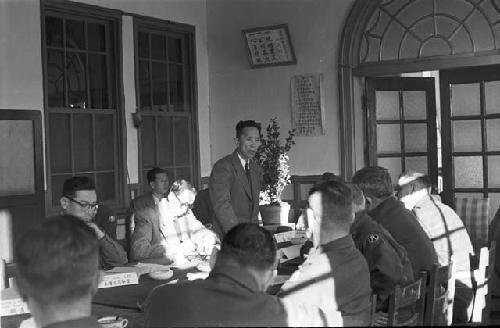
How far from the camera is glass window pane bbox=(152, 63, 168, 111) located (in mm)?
7227

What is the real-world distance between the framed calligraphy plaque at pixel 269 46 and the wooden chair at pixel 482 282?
3862 millimetres

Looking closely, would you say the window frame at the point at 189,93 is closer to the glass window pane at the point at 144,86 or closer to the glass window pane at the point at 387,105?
the glass window pane at the point at 144,86

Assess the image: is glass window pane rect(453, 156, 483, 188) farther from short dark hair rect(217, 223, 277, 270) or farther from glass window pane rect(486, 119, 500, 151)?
short dark hair rect(217, 223, 277, 270)

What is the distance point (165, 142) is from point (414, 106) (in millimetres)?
2513

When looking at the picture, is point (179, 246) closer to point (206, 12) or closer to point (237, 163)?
point (237, 163)

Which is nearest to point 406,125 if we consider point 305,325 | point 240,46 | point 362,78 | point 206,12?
point 362,78

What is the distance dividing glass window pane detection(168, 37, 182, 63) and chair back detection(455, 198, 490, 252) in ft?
10.5

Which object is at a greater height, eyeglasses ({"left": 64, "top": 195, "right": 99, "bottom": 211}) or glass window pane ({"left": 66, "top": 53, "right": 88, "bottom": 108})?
glass window pane ({"left": 66, "top": 53, "right": 88, "bottom": 108})

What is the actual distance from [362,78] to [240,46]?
4.59ft

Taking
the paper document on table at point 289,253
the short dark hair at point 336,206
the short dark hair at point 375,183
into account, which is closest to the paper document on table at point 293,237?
the paper document on table at point 289,253

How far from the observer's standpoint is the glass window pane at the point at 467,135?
6.82 metres

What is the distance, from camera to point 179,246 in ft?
14.1

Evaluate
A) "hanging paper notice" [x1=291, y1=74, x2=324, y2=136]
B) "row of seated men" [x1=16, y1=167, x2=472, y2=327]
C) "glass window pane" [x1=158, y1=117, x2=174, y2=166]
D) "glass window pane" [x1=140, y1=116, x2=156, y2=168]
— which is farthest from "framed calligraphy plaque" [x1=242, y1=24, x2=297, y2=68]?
"row of seated men" [x1=16, y1=167, x2=472, y2=327]

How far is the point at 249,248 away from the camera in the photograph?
2113 mm
